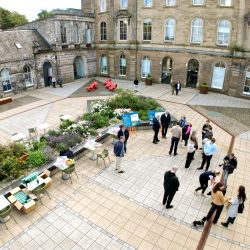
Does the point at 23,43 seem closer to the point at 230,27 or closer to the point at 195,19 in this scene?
the point at 195,19

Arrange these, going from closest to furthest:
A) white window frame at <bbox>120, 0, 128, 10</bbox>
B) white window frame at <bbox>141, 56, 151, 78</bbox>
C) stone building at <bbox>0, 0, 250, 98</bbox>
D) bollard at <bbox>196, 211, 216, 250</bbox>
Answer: bollard at <bbox>196, 211, 216, 250</bbox> < stone building at <bbox>0, 0, 250, 98</bbox> < white window frame at <bbox>120, 0, 128, 10</bbox> < white window frame at <bbox>141, 56, 151, 78</bbox>

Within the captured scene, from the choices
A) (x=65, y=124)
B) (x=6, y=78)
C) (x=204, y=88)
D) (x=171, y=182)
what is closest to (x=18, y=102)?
(x=6, y=78)

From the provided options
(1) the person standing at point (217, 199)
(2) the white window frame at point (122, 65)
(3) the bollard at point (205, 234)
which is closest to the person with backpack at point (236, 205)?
(1) the person standing at point (217, 199)

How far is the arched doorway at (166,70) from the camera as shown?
2871cm

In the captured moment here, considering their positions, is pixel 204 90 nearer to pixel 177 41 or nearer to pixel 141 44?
pixel 177 41

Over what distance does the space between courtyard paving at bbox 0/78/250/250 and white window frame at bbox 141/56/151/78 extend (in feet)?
53.5

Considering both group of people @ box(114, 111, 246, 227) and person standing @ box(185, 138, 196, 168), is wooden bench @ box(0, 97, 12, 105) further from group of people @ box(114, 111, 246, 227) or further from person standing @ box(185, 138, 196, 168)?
person standing @ box(185, 138, 196, 168)

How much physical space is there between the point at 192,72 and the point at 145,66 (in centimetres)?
577

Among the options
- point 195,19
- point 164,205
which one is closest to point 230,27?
point 195,19

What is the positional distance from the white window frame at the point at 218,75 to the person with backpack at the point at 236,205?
18872mm

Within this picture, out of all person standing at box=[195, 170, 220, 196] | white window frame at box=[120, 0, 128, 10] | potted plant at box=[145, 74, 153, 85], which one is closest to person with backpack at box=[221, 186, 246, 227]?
person standing at box=[195, 170, 220, 196]

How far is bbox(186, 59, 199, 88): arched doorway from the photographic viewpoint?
88.3 feet

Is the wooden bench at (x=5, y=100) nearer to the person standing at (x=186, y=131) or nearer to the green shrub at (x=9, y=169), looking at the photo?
the green shrub at (x=9, y=169)

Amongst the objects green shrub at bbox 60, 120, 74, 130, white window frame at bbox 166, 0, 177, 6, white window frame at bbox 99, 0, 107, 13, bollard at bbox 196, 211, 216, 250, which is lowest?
bollard at bbox 196, 211, 216, 250
